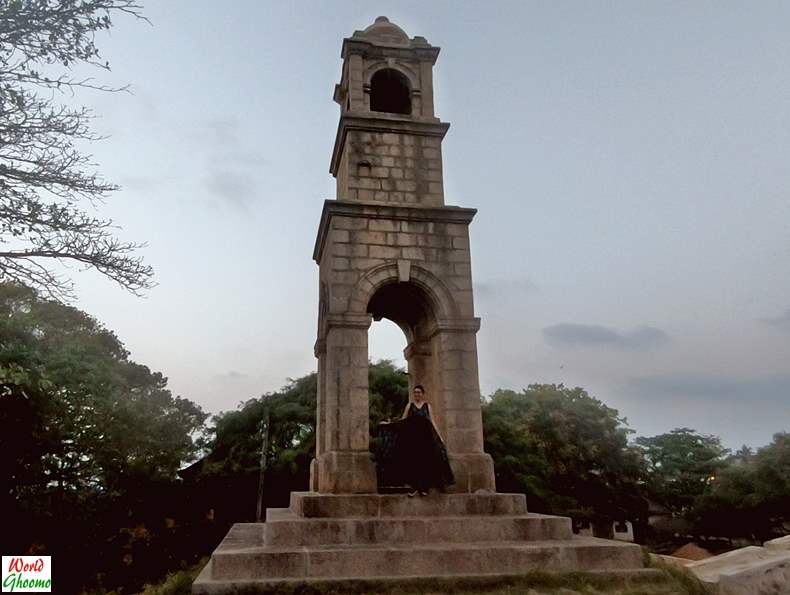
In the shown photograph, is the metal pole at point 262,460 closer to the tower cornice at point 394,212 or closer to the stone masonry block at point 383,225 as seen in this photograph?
the tower cornice at point 394,212

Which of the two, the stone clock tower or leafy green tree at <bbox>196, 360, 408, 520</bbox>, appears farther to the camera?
leafy green tree at <bbox>196, 360, 408, 520</bbox>

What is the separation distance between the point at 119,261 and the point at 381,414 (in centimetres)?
1660

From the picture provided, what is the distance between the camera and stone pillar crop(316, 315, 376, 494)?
27.1 feet

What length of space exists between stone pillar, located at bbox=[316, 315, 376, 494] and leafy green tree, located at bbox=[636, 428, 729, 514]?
1255 inches

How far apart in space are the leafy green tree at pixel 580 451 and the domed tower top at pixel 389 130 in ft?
60.7

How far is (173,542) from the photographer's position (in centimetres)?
2584

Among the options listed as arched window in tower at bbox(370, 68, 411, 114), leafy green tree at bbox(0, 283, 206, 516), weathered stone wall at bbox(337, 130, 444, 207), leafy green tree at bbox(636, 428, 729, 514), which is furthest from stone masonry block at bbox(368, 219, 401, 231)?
leafy green tree at bbox(636, 428, 729, 514)

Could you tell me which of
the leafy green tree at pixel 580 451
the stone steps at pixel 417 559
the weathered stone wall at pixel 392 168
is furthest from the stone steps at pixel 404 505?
the leafy green tree at pixel 580 451

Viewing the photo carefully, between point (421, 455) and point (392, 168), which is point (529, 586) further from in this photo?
point (392, 168)

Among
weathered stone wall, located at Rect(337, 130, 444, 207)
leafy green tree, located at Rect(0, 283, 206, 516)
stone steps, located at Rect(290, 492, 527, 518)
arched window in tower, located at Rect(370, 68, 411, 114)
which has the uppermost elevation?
arched window in tower, located at Rect(370, 68, 411, 114)

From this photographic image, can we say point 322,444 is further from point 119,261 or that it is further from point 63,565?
point 63,565

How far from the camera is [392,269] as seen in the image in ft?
30.8

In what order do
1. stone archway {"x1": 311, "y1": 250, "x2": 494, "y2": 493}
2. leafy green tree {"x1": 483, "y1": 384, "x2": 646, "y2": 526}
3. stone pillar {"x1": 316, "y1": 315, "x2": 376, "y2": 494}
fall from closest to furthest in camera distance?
1. stone pillar {"x1": 316, "y1": 315, "x2": 376, "y2": 494}
2. stone archway {"x1": 311, "y1": 250, "x2": 494, "y2": 493}
3. leafy green tree {"x1": 483, "y1": 384, "x2": 646, "y2": 526}

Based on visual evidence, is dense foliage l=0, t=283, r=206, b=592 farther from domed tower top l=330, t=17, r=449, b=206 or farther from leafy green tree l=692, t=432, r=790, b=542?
leafy green tree l=692, t=432, r=790, b=542
